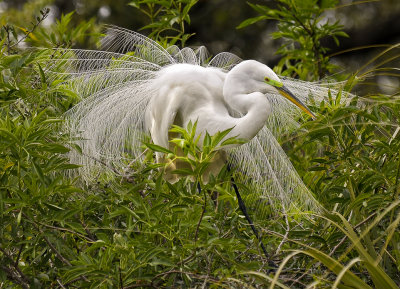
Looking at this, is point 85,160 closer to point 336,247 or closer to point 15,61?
point 15,61

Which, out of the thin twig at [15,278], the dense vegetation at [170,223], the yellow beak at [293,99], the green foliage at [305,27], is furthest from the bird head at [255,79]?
the thin twig at [15,278]

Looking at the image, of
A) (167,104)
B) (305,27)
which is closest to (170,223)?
(167,104)

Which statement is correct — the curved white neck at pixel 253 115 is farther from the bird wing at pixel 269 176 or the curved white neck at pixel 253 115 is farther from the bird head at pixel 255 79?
the bird wing at pixel 269 176

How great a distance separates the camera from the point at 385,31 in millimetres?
6191

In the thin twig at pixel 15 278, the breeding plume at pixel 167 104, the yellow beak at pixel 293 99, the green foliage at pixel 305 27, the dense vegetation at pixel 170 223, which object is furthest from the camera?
the green foliage at pixel 305 27

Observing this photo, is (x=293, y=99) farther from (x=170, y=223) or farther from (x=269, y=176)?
(x=170, y=223)

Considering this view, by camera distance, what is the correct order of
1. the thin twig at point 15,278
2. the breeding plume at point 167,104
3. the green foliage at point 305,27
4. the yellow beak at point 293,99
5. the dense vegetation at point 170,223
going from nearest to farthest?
the dense vegetation at point 170,223, the thin twig at point 15,278, the yellow beak at point 293,99, the breeding plume at point 167,104, the green foliage at point 305,27

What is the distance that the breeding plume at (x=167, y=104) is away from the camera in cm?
253

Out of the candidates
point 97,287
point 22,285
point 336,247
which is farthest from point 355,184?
point 22,285

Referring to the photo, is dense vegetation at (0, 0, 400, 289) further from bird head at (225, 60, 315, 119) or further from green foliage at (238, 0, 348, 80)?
green foliage at (238, 0, 348, 80)

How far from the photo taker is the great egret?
2525 millimetres

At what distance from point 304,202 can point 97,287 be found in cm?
102

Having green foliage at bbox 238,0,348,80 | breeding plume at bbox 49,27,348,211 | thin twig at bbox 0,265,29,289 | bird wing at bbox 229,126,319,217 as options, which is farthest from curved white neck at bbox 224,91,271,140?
thin twig at bbox 0,265,29,289

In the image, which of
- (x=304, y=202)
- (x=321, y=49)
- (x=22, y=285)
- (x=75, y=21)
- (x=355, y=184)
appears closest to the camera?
(x=22, y=285)
